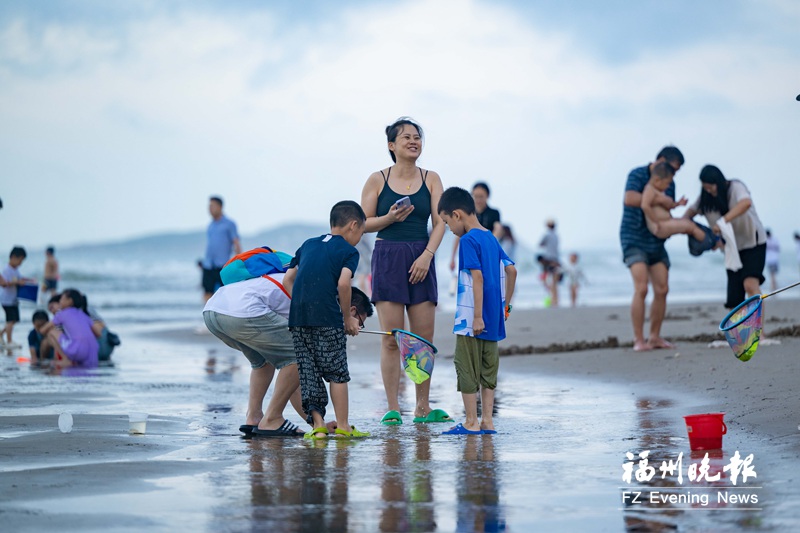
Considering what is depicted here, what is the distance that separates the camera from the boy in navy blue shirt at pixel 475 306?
6.09 m

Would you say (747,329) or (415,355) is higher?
(747,329)

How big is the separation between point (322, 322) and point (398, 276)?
1.09 m

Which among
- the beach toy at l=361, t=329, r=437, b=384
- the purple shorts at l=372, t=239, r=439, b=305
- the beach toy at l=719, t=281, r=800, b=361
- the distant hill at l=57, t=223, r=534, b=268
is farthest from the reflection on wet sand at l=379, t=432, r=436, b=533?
the distant hill at l=57, t=223, r=534, b=268

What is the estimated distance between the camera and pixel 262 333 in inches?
243

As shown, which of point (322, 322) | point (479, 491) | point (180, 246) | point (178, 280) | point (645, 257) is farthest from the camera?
point (180, 246)

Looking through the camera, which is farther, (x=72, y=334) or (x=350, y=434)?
(x=72, y=334)

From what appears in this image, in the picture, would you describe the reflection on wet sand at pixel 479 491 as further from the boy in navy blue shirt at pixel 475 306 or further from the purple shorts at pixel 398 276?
the purple shorts at pixel 398 276

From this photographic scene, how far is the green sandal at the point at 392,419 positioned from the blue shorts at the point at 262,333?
76 centimetres

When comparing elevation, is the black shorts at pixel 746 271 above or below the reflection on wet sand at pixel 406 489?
above

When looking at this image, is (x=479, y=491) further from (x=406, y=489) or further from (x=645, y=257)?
(x=645, y=257)

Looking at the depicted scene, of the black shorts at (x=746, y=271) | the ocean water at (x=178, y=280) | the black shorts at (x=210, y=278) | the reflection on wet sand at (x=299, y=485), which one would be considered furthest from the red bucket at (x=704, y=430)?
the ocean water at (x=178, y=280)

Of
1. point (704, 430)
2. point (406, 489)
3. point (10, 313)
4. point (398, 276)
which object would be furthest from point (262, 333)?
point (10, 313)

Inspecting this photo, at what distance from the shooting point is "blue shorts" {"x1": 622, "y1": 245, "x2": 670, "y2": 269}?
9578 mm

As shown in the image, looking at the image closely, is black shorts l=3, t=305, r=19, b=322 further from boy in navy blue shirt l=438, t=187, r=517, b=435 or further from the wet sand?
boy in navy blue shirt l=438, t=187, r=517, b=435
